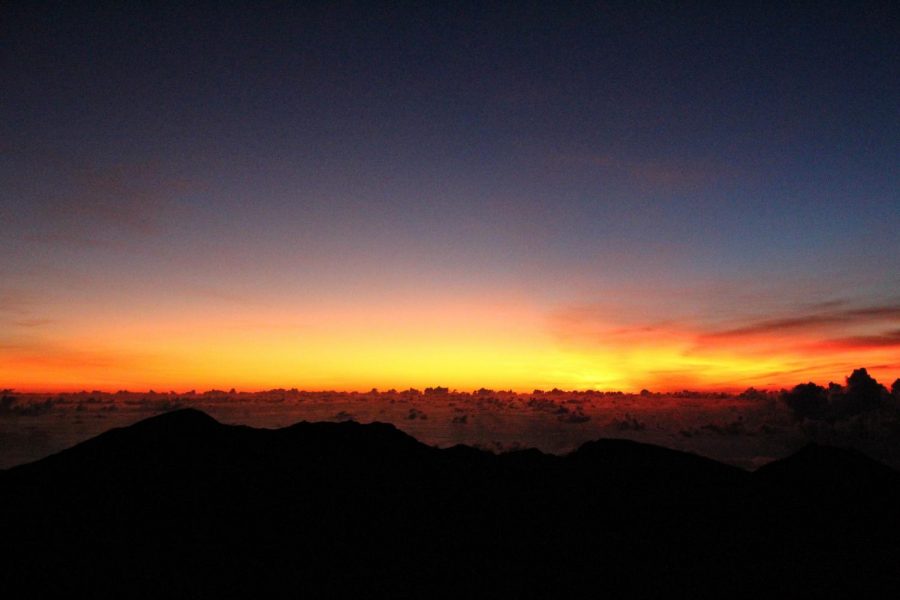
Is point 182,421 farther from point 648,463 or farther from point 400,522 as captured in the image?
point 648,463

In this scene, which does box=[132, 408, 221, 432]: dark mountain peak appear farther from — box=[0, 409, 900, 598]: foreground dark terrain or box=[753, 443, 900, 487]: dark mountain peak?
box=[753, 443, 900, 487]: dark mountain peak

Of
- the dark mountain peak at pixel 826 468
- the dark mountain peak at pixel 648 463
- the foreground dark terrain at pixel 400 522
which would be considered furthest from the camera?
the dark mountain peak at pixel 826 468

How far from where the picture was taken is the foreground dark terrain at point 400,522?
846 inches

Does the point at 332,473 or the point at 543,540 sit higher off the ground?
the point at 332,473

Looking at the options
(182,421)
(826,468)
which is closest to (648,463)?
(826,468)

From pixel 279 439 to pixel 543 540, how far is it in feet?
60.9

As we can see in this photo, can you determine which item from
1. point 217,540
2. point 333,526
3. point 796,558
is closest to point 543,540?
point 333,526

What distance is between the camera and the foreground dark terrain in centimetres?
2150

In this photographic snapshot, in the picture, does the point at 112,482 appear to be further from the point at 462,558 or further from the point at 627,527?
the point at 627,527

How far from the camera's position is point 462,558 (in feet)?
84.0

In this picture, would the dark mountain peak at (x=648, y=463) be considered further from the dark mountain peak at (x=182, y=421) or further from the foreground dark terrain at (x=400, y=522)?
the dark mountain peak at (x=182, y=421)

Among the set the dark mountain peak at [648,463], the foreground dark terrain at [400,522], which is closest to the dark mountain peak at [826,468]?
the foreground dark terrain at [400,522]

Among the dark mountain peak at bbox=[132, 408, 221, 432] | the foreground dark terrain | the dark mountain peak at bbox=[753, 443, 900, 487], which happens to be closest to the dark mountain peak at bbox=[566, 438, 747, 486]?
the foreground dark terrain

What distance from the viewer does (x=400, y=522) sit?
94.4 ft
